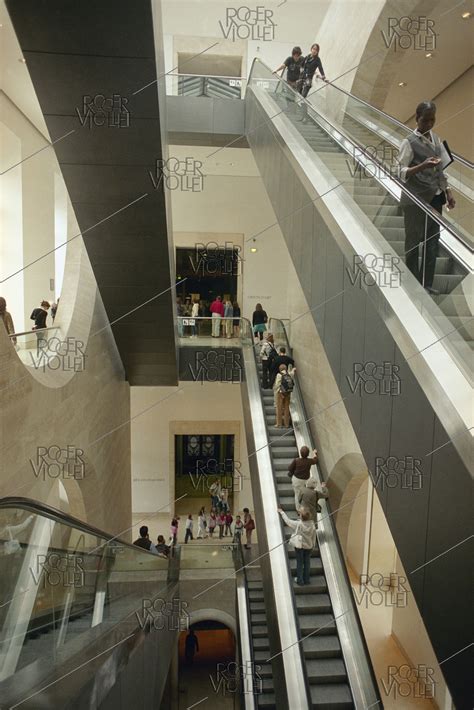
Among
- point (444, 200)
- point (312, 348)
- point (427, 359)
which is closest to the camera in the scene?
point (427, 359)

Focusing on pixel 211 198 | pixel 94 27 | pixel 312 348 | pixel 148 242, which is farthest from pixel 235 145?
pixel 94 27

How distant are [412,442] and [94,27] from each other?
14.2ft

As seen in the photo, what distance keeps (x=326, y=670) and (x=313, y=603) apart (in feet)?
3.16

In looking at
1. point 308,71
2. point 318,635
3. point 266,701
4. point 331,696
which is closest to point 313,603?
point 318,635

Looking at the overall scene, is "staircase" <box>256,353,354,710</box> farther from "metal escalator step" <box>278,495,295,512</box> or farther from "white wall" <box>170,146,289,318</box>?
"white wall" <box>170,146,289,318</box>

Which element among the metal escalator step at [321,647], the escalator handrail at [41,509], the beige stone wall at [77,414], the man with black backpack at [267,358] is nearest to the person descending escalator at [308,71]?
the man with black backpack at [267,358]

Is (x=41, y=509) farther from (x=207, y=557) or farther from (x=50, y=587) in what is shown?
(x=207, y=557)

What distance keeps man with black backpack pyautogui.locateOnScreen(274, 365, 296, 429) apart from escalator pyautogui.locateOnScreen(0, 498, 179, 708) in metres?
4.19

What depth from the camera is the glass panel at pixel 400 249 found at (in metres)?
3.74

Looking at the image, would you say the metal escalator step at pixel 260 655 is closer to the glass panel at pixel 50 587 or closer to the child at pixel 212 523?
the glass panel at pixel 50 587

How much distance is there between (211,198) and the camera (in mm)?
16281

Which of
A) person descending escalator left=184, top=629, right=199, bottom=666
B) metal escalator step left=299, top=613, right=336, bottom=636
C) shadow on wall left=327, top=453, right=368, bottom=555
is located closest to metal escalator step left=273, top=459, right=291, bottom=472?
shadow on wall left=327, top=453, right=368, bottom=555

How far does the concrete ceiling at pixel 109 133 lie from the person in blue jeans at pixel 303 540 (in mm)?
4276

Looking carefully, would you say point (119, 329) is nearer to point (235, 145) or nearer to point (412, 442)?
point (235, 145)
